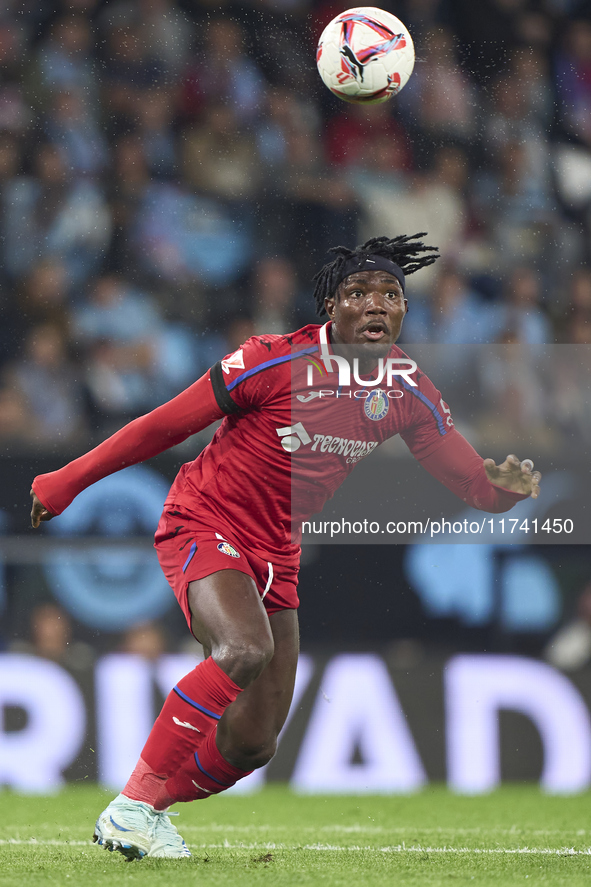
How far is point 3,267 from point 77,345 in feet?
2.89

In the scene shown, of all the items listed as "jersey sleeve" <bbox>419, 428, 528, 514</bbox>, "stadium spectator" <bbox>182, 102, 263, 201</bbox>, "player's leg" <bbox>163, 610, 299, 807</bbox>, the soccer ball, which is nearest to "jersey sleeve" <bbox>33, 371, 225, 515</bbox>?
"player's leg" <bbox>163, 610, 299, 807</bbox>

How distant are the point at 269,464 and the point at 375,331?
57 centimetres

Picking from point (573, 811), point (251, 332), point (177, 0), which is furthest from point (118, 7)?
point (573, 811)

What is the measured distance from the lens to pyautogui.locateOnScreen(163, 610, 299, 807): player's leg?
12.2 ft

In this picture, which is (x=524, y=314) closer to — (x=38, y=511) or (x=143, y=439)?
(x=143, y=439)

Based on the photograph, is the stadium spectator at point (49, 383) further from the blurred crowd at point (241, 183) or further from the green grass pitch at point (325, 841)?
the green grass pitch at point (325, 841)

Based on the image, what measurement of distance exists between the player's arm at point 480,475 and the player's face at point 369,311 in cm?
46

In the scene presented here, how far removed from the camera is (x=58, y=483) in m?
3.66

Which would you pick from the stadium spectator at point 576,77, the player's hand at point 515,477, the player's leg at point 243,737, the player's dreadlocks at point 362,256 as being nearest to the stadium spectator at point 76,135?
the stadium spectator at point 576,77

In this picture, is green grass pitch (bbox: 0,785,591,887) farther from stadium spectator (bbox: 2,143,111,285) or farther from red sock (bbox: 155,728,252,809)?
stadium spectator (bbox: 2,143,111,285)

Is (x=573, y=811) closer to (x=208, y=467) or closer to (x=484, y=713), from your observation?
(x=484, y=713)

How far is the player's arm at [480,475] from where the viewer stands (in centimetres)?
390

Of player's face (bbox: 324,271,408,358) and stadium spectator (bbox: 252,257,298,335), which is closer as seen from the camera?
player's face (bbox: 324,271,408,358)

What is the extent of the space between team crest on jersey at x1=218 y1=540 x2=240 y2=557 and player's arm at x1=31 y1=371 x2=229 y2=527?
0.36 meters
